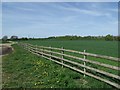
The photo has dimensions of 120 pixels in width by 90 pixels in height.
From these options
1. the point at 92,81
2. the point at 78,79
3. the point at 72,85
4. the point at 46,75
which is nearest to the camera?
the point at 72,85

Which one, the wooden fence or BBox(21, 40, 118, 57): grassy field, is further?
BBox(21, 40, 118, 57): grassy field

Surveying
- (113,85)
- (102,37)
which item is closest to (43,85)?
(113,85)

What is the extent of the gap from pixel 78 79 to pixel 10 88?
286cm

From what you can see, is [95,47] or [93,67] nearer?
[93,67]

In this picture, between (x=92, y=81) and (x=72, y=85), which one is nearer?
(x=72, y=85)

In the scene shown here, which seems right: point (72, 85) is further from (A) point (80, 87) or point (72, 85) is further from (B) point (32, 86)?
(B) point (32, 86)

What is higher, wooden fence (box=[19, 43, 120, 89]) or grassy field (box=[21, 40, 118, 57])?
wooden fence (box=[19, 43, 120, 89])

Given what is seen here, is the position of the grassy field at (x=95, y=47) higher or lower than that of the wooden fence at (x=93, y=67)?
lower

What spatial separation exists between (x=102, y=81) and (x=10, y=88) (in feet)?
10.9

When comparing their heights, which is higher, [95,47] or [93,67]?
[93,67]

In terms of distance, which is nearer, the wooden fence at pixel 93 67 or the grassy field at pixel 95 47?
the wooden fence at pixel 93 67

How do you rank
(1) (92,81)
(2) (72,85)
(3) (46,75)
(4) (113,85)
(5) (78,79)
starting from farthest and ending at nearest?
(3) (46,75) → (5) (78,79) → (1) (92,81) → (2) (72,85) → (4) (113,85)

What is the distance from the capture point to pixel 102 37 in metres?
150

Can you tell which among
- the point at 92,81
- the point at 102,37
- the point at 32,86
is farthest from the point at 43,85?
the point at 102,37
